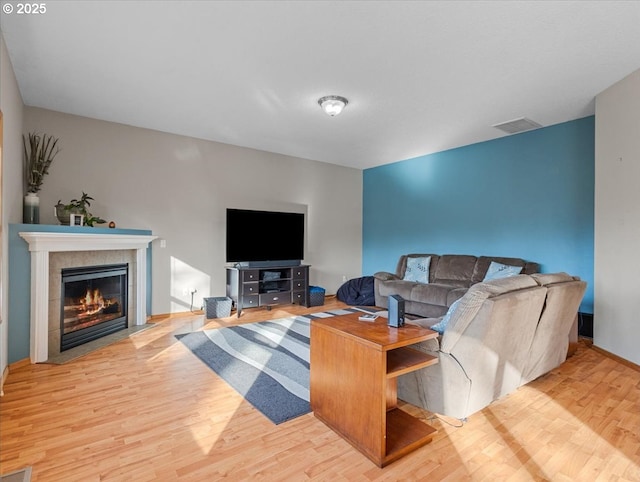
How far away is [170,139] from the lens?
486cm

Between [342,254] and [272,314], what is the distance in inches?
89.4

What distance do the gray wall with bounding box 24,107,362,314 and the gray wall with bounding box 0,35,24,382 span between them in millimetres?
610

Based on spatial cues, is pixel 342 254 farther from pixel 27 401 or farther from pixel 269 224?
pixel 27 401

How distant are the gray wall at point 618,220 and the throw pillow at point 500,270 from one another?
87 cm

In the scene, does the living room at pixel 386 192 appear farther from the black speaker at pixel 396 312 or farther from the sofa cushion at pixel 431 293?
the black speaker at pixel 396 312

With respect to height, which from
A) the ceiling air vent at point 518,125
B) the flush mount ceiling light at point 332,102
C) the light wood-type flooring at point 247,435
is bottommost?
the light wood-type flooring at point 247,435

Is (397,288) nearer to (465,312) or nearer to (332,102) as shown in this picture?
(332,102)

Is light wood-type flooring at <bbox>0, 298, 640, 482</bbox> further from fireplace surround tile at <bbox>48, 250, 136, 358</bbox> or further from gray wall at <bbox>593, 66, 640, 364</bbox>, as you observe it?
gray wall at <bbox>593, 66, 640, 364</bbox>

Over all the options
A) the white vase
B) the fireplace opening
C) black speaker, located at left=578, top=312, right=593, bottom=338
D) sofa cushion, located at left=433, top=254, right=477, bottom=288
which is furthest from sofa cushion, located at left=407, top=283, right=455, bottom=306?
the white vase

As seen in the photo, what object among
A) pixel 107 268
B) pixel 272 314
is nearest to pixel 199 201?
pixel 107 268

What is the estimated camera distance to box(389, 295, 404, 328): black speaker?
6.80 ft

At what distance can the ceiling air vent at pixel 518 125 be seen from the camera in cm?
425

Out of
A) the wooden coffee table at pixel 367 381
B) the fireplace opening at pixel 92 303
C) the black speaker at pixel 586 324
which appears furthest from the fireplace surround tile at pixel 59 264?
the black speaker at pixel 586 324

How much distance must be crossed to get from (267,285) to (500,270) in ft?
11.2
